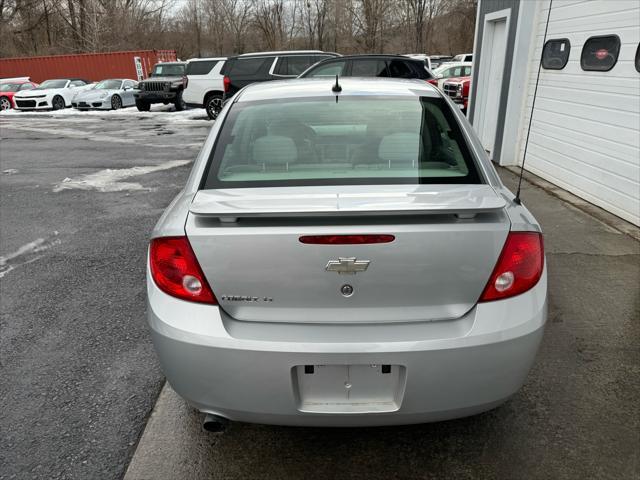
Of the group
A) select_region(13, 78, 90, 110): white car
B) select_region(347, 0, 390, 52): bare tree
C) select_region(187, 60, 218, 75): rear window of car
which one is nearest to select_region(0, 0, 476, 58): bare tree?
select_region(347, 0, 390, 52): bare tree

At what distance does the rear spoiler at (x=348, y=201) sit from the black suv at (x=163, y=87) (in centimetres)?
1838

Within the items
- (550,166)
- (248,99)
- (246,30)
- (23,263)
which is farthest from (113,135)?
(246,30)

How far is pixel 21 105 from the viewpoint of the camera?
21.6 meters

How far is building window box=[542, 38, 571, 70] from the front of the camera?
22.7ft

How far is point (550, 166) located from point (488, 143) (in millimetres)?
2224

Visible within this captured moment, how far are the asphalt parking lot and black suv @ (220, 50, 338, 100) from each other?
9.98m

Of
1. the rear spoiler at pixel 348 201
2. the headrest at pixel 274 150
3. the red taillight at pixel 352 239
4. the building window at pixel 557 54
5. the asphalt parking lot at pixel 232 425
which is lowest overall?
the asphalt parking lot at pixel 232 425

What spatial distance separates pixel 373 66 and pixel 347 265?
9.72 meters

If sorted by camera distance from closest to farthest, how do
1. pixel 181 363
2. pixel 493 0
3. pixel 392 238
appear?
1. pixel 392 238
2. pixel 181 363
3. pixel 493 0

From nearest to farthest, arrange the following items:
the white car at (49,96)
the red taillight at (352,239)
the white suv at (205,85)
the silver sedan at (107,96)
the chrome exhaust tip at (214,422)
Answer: the red taillight at (352,239) < the chrome exhaust tip at (214,422) < the white suv at (205,85) < the silver sedan at (107,96) < the white car at (49,96)

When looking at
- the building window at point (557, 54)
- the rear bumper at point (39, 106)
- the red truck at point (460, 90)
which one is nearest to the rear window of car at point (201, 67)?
the red truck at point (460, 90)

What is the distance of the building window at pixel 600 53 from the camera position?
576 cm

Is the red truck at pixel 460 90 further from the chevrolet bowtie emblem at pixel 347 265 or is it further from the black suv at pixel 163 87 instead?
the chevrolet bowtie emblem at pixel 347 265

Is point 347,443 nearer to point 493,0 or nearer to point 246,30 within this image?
point 493,0
